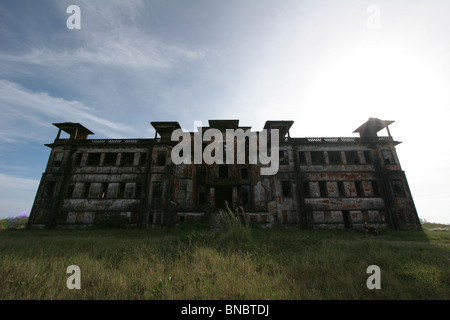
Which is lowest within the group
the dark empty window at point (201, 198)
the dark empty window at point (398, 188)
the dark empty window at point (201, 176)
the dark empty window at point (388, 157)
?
the dark empty window at point (201, 198)

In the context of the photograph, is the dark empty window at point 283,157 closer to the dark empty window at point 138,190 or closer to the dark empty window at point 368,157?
A: the dark empty window at point 368,157

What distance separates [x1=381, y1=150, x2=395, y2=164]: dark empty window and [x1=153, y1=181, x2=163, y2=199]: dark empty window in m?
26.3

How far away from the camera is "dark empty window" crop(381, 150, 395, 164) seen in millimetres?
20820

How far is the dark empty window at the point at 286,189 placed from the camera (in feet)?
64.7

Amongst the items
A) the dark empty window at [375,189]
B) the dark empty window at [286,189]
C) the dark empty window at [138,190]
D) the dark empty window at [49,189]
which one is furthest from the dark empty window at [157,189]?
the dark empty window at [375,189]

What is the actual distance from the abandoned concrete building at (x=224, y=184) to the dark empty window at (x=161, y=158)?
0.13m

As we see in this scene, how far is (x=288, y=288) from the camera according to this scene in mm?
4000

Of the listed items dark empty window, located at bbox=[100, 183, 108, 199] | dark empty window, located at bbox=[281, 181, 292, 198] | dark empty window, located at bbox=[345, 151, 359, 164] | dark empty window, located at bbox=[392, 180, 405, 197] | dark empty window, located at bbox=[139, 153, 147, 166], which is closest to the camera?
dark empty window, located at bbox=[392, 180, 405, 197]

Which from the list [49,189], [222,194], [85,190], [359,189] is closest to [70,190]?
[85,190]

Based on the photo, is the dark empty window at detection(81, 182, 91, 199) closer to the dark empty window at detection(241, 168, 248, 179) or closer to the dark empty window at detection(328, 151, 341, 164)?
the dark empty window at detection(241, 168, 248, 179)

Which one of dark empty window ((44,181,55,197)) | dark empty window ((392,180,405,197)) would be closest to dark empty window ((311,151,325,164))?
dark empty window ((392,180,405,197))
